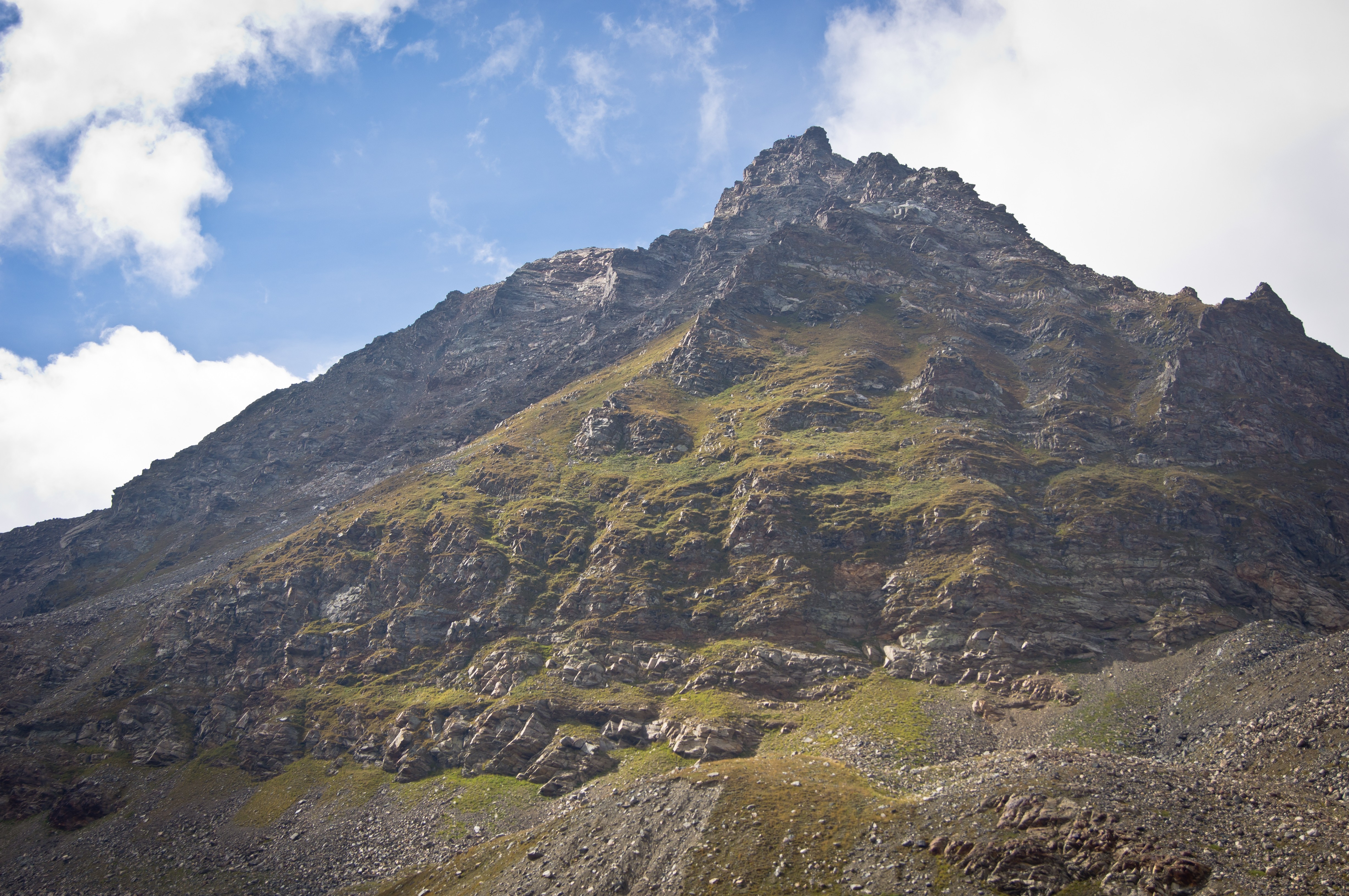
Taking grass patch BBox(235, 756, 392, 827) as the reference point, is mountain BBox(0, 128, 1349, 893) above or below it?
above

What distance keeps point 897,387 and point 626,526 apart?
84075 mm

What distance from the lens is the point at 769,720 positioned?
8838 cm

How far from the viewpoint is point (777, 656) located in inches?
3969

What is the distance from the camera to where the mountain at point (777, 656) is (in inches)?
2121

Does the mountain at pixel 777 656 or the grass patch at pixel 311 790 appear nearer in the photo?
the mountain at pixel 777 656

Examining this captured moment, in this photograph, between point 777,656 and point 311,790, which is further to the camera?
point 777,656

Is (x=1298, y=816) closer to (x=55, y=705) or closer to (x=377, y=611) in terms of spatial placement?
(x=377, y=611)

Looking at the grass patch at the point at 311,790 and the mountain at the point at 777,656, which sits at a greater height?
the mountain at the point at 777,656

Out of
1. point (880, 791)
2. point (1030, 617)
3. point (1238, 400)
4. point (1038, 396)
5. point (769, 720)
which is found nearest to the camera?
point (880, 791)

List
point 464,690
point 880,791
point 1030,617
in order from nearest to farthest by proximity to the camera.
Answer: point 880,791 < point 1030,617 < point 464,690

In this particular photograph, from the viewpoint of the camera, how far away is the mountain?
177 feet

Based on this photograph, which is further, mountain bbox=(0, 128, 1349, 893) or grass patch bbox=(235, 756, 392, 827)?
grass patch bbox=(235, 756, 392, 827)

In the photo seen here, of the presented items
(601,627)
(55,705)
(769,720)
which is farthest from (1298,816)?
(55,705)

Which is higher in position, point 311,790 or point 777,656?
point 777,656
